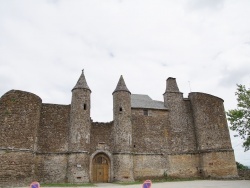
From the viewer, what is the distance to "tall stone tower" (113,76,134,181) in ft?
76.6

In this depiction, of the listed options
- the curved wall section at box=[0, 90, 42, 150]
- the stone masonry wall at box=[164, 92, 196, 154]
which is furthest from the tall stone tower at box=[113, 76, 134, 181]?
the curved wall section at box=[0, 90, 42, 150]

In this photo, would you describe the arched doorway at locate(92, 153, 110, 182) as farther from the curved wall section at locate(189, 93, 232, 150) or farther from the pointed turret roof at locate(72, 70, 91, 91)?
the curved wall section at locate(189, 93, 232, 150)

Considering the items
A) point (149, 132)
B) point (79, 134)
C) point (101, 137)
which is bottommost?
point (101, 137)

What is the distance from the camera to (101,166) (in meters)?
23.9

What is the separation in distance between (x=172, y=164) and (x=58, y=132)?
42.2ft

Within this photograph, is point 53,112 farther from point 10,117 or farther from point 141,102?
point 141,102

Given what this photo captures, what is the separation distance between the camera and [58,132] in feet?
76.3

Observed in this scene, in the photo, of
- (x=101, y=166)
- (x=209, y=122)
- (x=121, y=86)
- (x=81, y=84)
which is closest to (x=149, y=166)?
(x=101, y=166)

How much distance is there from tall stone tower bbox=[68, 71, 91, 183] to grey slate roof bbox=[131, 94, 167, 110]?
228 inches

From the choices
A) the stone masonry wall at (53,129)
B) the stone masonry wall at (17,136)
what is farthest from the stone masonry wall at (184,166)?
the stone masonry wall at (17,136)

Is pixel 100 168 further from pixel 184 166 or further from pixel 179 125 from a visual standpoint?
pixel 179 125

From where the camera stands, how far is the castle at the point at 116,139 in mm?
20219

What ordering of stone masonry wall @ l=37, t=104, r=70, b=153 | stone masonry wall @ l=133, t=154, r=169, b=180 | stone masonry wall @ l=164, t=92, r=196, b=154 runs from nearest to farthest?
stone masonry wall @ l=37, t=104, r=70, b=153 → stone masonry wall @ l=133, t=154, r=169, b=180 → stone masonry wall @ l=164, t=92, r=196, b=154

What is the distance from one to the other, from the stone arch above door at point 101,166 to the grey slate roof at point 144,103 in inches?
257
